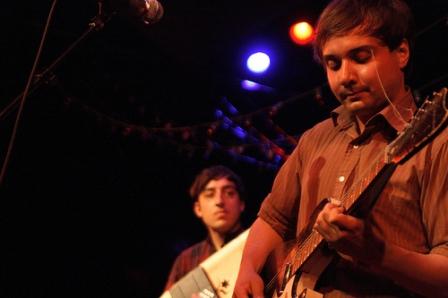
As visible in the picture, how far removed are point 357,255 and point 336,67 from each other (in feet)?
2.11

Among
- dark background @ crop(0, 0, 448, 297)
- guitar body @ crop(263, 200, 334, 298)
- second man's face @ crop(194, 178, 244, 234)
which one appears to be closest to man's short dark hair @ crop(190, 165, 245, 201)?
second man's face @ crop(194, 178, 244, 234)

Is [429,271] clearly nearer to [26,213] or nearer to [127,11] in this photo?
[127,11]

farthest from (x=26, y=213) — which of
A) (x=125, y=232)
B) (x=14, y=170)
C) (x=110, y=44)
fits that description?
(x=110, y=44)

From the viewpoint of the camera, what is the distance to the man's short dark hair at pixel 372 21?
196cm

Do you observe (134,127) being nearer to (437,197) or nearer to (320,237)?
(320,237)

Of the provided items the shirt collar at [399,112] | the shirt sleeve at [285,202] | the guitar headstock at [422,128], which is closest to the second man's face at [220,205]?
the shirt sleeve at [285,202]

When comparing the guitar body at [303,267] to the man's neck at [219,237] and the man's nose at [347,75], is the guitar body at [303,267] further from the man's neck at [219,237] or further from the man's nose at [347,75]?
the man's neck at [219,237]

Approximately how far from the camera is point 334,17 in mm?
2033

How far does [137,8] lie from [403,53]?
1.02m

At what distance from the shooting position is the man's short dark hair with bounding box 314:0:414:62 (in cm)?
196

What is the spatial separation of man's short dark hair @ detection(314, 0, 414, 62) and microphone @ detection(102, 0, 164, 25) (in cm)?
73

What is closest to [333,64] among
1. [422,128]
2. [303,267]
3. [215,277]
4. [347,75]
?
[347,75]

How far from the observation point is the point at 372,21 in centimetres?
196

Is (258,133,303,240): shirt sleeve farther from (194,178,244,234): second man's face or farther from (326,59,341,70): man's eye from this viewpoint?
(194,178,244,234): second man's face
